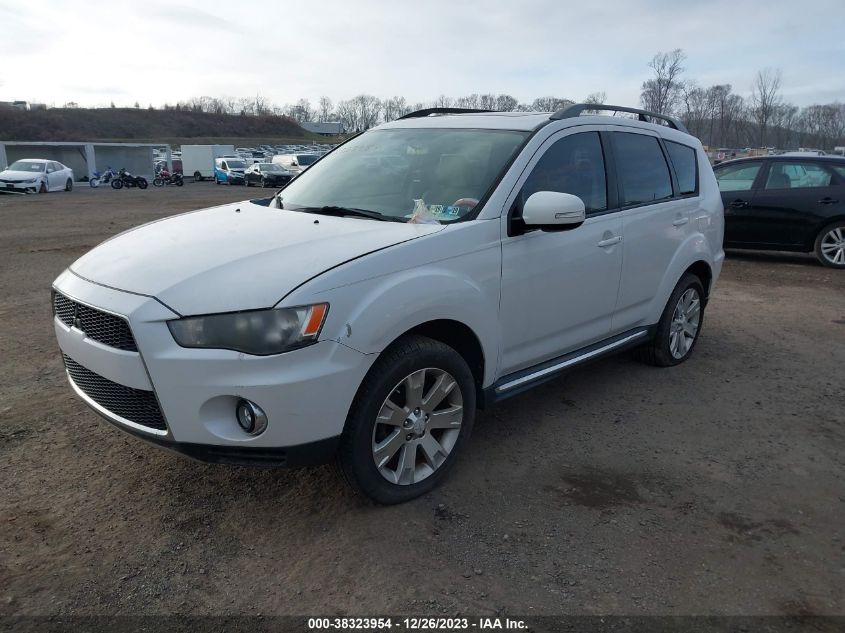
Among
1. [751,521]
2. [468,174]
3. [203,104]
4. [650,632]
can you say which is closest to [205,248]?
[468,174]

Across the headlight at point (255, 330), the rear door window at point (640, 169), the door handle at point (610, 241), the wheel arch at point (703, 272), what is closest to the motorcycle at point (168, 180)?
the wheel arch at point (703, 272)

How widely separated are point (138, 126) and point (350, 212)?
118 metres

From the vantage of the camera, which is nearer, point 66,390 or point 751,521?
point 751,521

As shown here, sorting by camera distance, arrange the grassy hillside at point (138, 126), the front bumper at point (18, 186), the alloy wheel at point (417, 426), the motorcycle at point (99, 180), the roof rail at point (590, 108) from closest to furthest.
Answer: the alloy wheel at point (417, 426) < the roof rail at point (590, 108) < the front bumper at point (18, 186) < the motorcycle at point (99, 180) < the grassy hillside at point (138, 126)

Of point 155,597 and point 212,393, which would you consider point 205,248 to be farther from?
point 155,597

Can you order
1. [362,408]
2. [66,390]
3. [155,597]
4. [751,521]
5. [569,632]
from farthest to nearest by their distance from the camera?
[66,390] < [751,521] < [362,408] < [155,597] < [569,632]

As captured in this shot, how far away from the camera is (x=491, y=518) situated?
3168mm

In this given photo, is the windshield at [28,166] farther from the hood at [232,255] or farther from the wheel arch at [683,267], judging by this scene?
the wheel arch at [683,267]

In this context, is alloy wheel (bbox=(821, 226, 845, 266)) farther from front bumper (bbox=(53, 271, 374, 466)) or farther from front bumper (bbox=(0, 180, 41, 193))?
front bumper (bbox=(0, 180, 41, 193))

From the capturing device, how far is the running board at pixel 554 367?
366 centimetres

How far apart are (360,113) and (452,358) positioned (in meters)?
147

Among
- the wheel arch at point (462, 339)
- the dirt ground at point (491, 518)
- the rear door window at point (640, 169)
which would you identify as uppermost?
the rear door window at point (640, 169)

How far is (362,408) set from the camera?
9.50 feet

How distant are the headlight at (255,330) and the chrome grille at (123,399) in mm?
340
